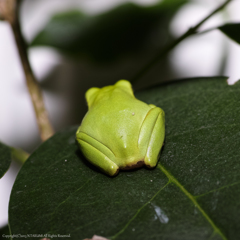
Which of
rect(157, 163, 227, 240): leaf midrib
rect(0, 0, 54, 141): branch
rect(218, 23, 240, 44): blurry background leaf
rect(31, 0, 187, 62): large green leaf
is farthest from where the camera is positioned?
rect(31, 0, 187, 62): large green leaf

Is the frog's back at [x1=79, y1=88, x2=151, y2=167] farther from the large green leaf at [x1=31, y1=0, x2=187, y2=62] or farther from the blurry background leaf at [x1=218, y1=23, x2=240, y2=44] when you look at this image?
the large green leaf at [x1=31, y1=0, x2=187, y2=62]

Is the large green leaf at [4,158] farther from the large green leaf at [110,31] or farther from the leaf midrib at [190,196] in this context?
the large green leaf at [110,31]

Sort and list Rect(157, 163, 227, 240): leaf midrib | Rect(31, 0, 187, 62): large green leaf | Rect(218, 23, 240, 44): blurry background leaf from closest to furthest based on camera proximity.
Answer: Rect(157, 163, 227, 240): leaf midrib
Rect(218, 23, 240, 44): blurry background leaf
Rect(31, 0, 187, 62): large green leaf

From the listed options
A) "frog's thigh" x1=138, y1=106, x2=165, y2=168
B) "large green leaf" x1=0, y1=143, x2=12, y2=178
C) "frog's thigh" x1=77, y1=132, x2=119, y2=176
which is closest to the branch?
"large green leaf" x1=0, y1=143, x2=12, y2=178

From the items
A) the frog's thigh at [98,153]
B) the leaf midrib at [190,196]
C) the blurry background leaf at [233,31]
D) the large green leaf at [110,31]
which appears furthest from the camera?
the large green leaf at [110,31]

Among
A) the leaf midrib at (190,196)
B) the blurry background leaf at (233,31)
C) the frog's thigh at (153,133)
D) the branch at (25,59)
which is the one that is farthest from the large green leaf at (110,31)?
the leaf midrib at (190,196)

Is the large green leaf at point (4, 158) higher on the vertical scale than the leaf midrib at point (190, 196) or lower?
lower

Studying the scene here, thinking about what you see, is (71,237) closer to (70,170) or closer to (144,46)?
(70,170)
